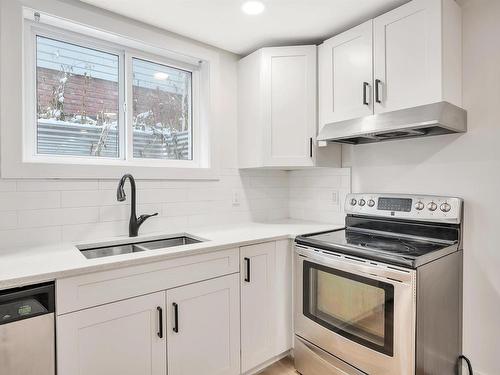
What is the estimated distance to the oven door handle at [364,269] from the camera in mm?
1417

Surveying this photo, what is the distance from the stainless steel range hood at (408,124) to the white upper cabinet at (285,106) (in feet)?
0.81

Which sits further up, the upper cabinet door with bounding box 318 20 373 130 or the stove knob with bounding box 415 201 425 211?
the upper cabinet door with bounding box 318 20 373 130

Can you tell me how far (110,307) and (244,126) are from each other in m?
1.65

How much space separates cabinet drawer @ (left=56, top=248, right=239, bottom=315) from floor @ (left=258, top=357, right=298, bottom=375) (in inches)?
30.8

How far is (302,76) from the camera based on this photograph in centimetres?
227

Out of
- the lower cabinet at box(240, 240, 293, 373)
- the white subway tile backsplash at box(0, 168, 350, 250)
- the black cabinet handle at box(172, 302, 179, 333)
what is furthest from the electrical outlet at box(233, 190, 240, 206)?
the black cabinet handle at box(172, 302, 179, 333)

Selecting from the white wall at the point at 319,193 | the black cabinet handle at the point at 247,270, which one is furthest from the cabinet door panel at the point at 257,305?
the white wall at the point at 319,193

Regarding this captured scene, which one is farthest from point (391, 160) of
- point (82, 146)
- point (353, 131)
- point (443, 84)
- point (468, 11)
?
point (82, 146)

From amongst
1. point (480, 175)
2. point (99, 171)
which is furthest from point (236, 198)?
point (480, 175)

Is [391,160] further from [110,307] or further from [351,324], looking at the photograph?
[110,307]

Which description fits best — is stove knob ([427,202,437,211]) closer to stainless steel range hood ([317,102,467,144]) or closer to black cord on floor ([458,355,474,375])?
stainless steel range hood ([317,102,467,144])

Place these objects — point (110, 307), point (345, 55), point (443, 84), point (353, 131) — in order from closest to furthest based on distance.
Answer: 1. point (110, 307)
2. point (443, 84)
3. point (353, 131)
4. point (345, 55)

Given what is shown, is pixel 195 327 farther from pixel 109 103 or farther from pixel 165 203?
pixel 109 103

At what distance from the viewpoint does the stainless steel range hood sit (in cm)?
158
